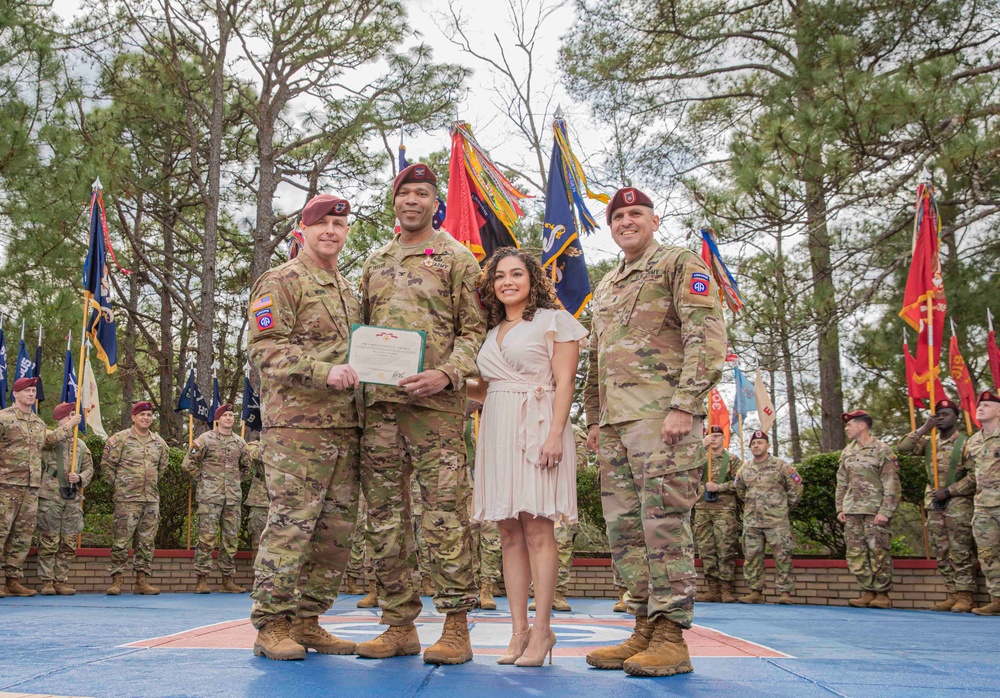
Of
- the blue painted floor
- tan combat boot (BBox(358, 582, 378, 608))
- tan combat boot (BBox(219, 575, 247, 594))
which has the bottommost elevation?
tan combat boot (BBox(219, 575, 247, 594))

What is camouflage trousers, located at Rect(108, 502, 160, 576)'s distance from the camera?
9.42m

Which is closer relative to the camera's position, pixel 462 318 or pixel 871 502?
pixel 462 318

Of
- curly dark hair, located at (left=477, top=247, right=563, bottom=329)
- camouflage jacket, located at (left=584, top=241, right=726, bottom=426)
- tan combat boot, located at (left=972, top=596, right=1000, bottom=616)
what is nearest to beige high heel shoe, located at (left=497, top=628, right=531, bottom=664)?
camouflage jacket, located at (left=584, top=241, right=726, bottom=426)

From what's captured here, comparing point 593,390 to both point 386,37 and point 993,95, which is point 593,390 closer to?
point 993,95

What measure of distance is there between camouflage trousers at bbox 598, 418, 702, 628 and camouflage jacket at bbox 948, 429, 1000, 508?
19.6 ft

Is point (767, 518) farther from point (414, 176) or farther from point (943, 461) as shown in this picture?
point (414, 176)

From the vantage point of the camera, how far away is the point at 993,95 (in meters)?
10.3

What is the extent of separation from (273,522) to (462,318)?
3.88 ft

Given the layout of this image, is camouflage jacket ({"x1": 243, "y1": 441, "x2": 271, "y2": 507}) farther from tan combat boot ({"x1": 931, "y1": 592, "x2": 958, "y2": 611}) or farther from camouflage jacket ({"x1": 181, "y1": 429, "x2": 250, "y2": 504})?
tan combat boot ({"x1": 931, "y1": 592, "x2": 958, "y2": 611})

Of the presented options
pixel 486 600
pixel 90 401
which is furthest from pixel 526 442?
pixel 90 401

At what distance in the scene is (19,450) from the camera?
348 inches

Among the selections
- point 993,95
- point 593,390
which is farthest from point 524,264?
point 993,95

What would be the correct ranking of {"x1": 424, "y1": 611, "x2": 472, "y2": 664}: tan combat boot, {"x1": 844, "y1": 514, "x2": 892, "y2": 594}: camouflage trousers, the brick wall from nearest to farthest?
{"x1": 424, "y1": 611, "x2": 472, "y2": 664}: tan combat boot → {"x1": 844, "y1": 514, "x2": 892, "y2": 594}: camouflage trousers → the brick wall

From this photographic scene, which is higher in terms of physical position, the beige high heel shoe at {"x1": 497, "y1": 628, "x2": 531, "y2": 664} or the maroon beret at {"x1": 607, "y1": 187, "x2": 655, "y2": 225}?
the maroon beret at {"x1": 607, "y1": 187, "x2": 655, "y2": 225}
